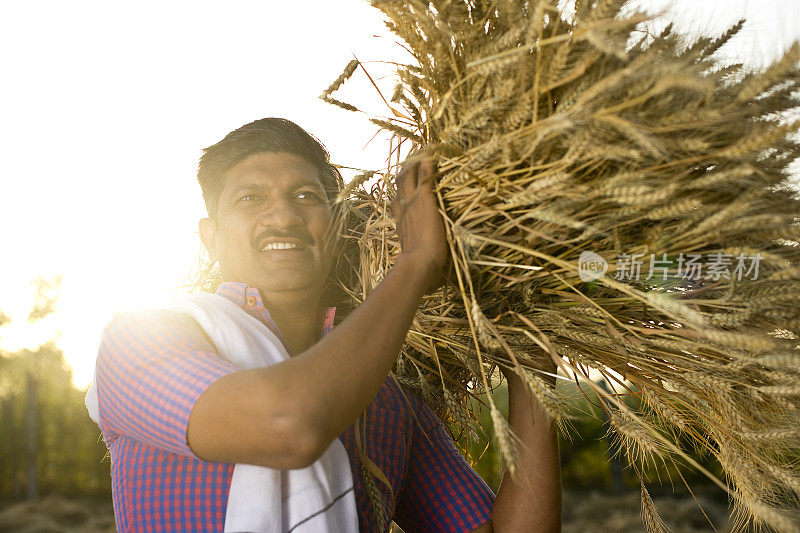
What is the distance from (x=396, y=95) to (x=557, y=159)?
278mm

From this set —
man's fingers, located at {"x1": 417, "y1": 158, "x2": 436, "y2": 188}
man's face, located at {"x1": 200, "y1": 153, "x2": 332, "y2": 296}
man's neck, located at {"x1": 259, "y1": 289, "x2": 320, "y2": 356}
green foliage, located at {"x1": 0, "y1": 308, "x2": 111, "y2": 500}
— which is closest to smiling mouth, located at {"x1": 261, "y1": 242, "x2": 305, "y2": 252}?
man's face, located at {"x1": 200, "y1": 153, "x2": 332, "y2": 296}

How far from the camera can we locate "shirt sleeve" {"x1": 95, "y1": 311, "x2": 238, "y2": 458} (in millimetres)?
875

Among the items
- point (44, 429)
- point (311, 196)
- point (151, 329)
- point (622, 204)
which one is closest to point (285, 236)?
point (311, 196)

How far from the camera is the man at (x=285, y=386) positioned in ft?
2.70

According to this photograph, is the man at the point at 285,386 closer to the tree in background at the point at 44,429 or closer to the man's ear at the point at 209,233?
the man's ear at the point at 209,233

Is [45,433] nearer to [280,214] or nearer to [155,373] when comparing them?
[280,214]

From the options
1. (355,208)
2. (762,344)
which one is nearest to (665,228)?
(762,344)

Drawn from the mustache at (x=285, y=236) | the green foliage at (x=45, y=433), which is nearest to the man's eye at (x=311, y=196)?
the mustache at (x=285, y=236)

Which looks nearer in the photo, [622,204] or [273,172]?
[622,204]

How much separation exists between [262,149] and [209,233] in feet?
1.03

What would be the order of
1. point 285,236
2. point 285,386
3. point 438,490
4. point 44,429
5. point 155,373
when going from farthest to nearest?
point 44,429 → point 438,490 → point 285,236 → point 155,373 → point 285,386

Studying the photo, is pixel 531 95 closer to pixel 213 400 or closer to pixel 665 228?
pixel 665 228

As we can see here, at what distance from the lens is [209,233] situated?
5.18 ft

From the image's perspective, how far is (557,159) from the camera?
2.88 ft
